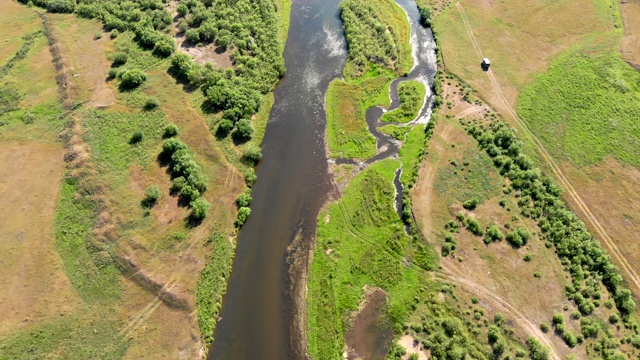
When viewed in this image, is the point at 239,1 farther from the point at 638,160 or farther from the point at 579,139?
the point at 638,160

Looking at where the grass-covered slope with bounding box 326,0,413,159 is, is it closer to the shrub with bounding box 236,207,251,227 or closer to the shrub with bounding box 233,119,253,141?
the shrub with bounding box 233,119,253,141

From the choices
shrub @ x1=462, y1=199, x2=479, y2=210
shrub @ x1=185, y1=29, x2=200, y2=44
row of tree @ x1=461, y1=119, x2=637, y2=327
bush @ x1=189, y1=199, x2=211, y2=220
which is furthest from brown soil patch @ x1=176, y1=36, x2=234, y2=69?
shrub @ x1=462, y1=199, x2=479, y2=210

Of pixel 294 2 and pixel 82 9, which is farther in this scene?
pixel 294 2

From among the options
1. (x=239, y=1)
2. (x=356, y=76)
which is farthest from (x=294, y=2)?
(x=356, y=76)

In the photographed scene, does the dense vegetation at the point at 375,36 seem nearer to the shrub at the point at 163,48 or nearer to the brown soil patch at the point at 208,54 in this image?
the brown soil patch at the point at 208,54

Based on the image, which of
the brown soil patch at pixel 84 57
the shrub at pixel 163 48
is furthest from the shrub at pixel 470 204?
the brown soil patch at pixel 84 57
